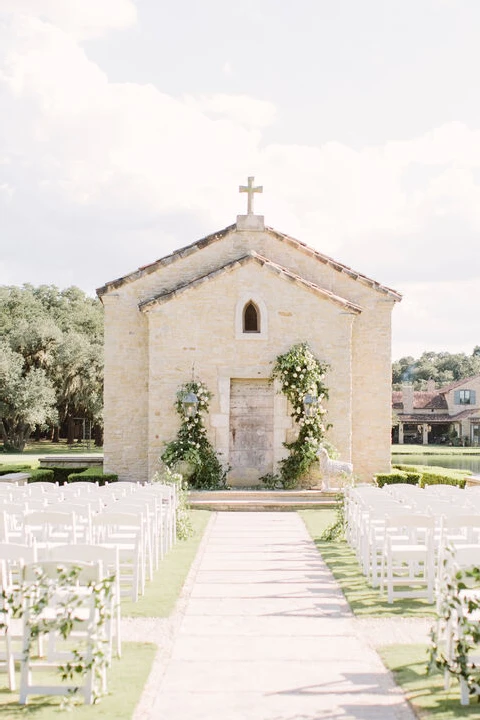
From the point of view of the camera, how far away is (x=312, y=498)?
20.8 m

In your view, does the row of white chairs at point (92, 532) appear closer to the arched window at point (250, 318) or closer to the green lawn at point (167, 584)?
Answer: the green lawn at point (167, 584)

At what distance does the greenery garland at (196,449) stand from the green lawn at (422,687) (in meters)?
13.9

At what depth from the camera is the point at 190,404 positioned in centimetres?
2186

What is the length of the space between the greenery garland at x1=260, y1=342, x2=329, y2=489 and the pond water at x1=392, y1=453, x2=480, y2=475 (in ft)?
76.7

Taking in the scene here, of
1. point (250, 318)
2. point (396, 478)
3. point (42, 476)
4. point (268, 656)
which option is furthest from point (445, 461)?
point (268, 656)

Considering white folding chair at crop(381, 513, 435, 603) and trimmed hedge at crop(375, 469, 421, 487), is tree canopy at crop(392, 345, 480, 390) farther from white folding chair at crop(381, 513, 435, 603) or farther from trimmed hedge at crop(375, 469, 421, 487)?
white folding chair at crop(381, 513, 435, 603)

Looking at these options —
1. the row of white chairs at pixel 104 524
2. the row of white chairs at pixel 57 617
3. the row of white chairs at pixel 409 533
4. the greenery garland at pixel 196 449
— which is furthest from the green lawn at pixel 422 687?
the greenery garland at pixel 196 449

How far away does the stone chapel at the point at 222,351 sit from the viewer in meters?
22.5

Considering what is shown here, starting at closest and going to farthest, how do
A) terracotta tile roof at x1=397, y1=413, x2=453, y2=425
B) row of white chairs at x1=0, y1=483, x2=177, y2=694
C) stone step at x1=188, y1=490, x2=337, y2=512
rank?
1. row of white chairs at x1=0, y1=483, x2=177, y2=694
2. stone step at x1=188, y1=490, x2=337, y2=512
3. terracotta tile roof at x1=397, y1=413, x2=453, y2=425

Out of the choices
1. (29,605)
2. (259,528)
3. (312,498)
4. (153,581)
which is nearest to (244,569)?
(153,581)

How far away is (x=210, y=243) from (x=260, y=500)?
7534mm

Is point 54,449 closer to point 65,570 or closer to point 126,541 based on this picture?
point 126,541

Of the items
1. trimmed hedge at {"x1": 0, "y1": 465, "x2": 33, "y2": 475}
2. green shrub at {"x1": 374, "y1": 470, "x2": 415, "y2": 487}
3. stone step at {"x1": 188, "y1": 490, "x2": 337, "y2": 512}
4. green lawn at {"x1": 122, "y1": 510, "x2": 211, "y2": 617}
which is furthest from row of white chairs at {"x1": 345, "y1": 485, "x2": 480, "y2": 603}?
trimmed hedge at {"x1": 0, "y1": 465, "x2": 33, "y2": 475}

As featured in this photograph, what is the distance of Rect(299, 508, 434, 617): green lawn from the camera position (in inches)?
371
